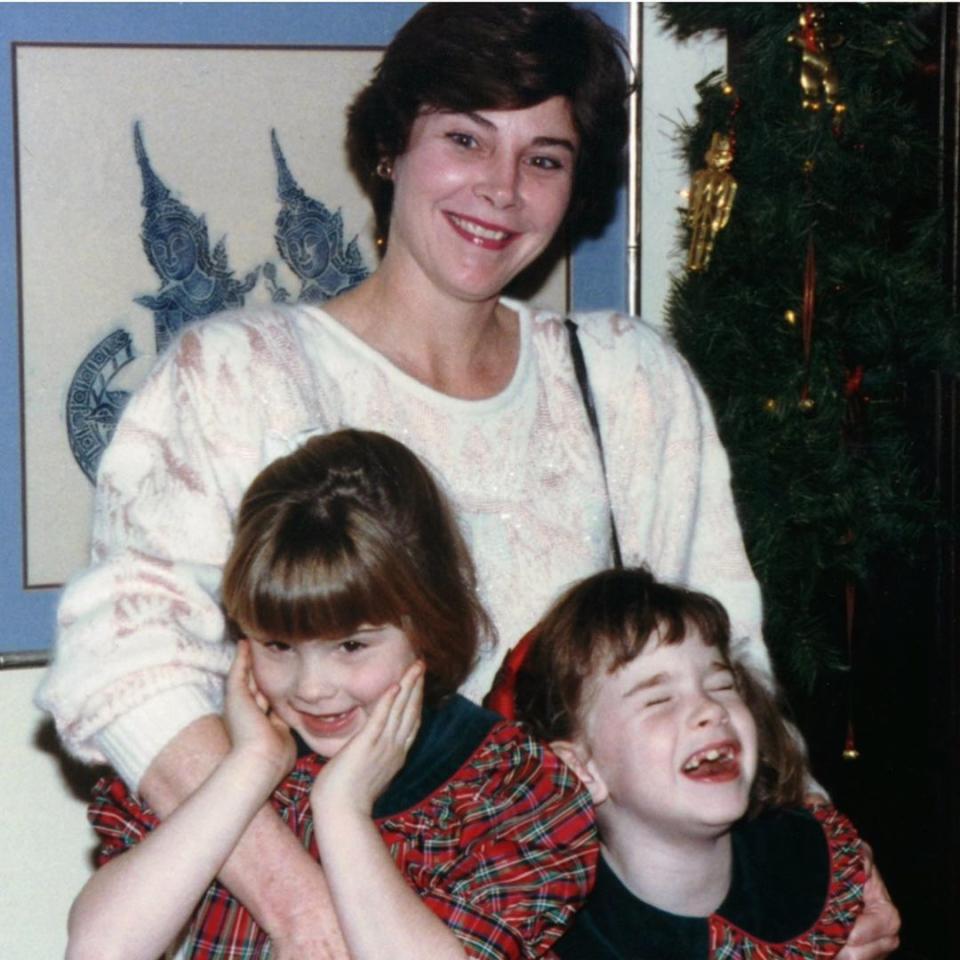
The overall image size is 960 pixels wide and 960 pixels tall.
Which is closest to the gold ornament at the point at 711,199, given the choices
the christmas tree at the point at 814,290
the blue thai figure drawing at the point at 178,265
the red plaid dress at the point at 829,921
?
the christmas tree at the point at 814,290

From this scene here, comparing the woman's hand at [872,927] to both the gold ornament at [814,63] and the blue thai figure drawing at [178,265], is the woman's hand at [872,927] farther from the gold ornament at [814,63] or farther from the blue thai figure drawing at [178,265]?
the blue thai figure drawing at [178,265]

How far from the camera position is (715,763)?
1.91m

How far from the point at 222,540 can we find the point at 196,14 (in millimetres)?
1279

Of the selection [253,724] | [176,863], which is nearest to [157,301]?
[253,724]

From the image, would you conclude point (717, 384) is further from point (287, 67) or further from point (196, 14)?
point (196, 14)

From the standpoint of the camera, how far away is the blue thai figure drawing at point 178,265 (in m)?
2.83

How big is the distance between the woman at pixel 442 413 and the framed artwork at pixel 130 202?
53 cm

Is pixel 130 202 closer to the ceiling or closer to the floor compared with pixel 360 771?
closer to the ceiling

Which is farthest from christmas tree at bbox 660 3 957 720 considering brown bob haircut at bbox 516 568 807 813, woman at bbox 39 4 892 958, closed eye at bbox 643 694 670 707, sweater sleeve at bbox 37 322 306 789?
sweater sleeve at bbox 37 322 306 789

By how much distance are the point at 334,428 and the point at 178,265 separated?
91 cm

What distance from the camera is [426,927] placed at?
1644mm

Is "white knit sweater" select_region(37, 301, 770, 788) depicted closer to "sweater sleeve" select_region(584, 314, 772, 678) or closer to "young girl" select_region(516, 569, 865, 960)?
"sweater sleeve" select_region(584, 314, 772, 678)

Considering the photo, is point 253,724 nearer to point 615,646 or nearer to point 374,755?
point 374,755

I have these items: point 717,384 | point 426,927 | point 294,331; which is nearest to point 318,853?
point 426,927
